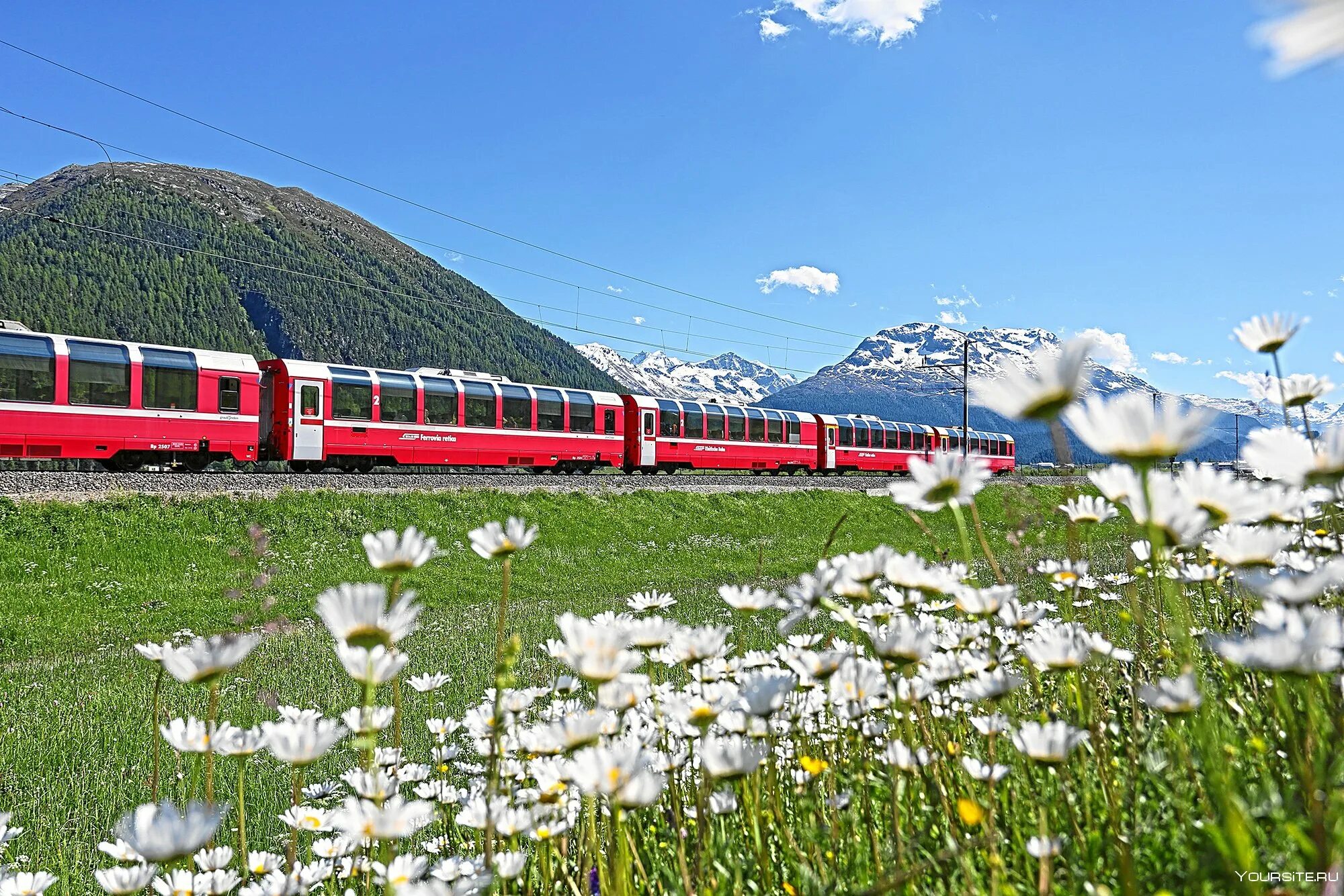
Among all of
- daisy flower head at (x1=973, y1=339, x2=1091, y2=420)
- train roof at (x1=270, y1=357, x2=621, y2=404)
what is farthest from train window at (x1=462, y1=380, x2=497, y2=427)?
daisy flower head at (x1=973, y1=339, x2=1091, y2=420)

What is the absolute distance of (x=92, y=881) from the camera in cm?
293

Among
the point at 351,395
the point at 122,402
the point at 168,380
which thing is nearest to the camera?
the point at 122,402

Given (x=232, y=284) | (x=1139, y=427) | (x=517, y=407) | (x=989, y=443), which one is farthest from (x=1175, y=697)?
(x=232, y=284)

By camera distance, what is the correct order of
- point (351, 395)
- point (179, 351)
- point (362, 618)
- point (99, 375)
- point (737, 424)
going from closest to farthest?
point (362, 618) < point (99, 375) < point (179, 351) < point (351, 395) < point (737, 424)

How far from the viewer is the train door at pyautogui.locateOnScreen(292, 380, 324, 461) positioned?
17859mm

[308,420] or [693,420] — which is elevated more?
[693,420]

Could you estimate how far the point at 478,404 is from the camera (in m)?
20.6

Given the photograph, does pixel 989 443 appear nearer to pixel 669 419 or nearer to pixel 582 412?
pixel 669 419

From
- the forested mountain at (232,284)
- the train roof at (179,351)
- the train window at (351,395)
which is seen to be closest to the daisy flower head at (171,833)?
the train roof at (179,351)

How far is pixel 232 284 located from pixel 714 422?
504 feet

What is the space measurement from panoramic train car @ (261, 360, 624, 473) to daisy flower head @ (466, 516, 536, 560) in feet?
57.6

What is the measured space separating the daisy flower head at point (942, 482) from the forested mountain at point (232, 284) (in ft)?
353

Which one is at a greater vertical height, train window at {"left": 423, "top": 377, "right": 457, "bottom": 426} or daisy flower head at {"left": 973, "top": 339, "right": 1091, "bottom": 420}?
train window at {"left": 423, "top": 377, "right": 457, "bottom": 426}

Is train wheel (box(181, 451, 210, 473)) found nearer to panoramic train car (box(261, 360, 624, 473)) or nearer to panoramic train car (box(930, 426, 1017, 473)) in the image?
panoramic train car (box(261, 360, 624, 473))
